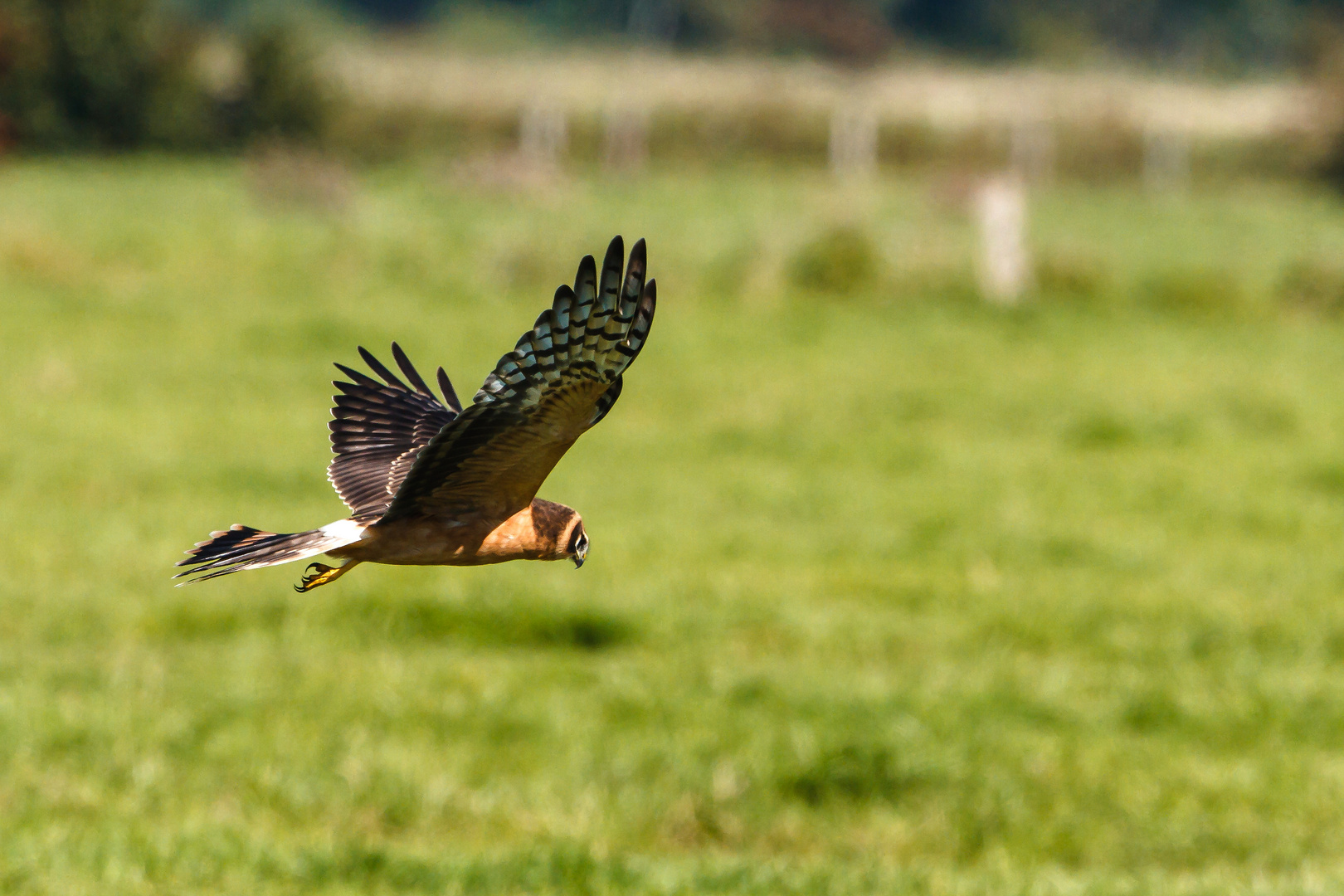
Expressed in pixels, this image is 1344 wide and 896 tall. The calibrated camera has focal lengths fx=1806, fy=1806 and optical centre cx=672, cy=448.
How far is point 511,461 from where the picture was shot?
2912 mm

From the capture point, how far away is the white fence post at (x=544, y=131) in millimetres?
43562

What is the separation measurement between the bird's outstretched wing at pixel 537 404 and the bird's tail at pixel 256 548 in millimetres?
109

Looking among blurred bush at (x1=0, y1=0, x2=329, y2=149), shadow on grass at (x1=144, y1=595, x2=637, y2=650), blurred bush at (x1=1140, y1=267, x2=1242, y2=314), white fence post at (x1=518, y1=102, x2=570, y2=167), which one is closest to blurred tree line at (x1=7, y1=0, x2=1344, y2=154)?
blurred bush at (x1=0, y1=0, x2=329, y2=149)

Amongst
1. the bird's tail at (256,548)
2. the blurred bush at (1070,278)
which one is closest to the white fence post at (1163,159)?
the blurred bush at (1070,278)

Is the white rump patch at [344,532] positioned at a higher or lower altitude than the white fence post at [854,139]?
lower

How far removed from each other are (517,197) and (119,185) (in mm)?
7025

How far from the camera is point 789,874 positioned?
5.59m

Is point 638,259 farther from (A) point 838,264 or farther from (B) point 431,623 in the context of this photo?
(A) point 838,264

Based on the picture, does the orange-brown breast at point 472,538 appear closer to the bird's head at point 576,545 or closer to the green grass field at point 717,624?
the bird's head at point 576,545

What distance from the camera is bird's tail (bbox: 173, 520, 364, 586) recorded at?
2721 mm

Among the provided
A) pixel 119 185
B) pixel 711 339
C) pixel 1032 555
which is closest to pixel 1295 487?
pixel 1032 555

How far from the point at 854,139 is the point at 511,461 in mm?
42103

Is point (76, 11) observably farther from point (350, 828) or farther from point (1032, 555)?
point (350, 828)

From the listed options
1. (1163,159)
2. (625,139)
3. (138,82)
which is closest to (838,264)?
(138,82)
